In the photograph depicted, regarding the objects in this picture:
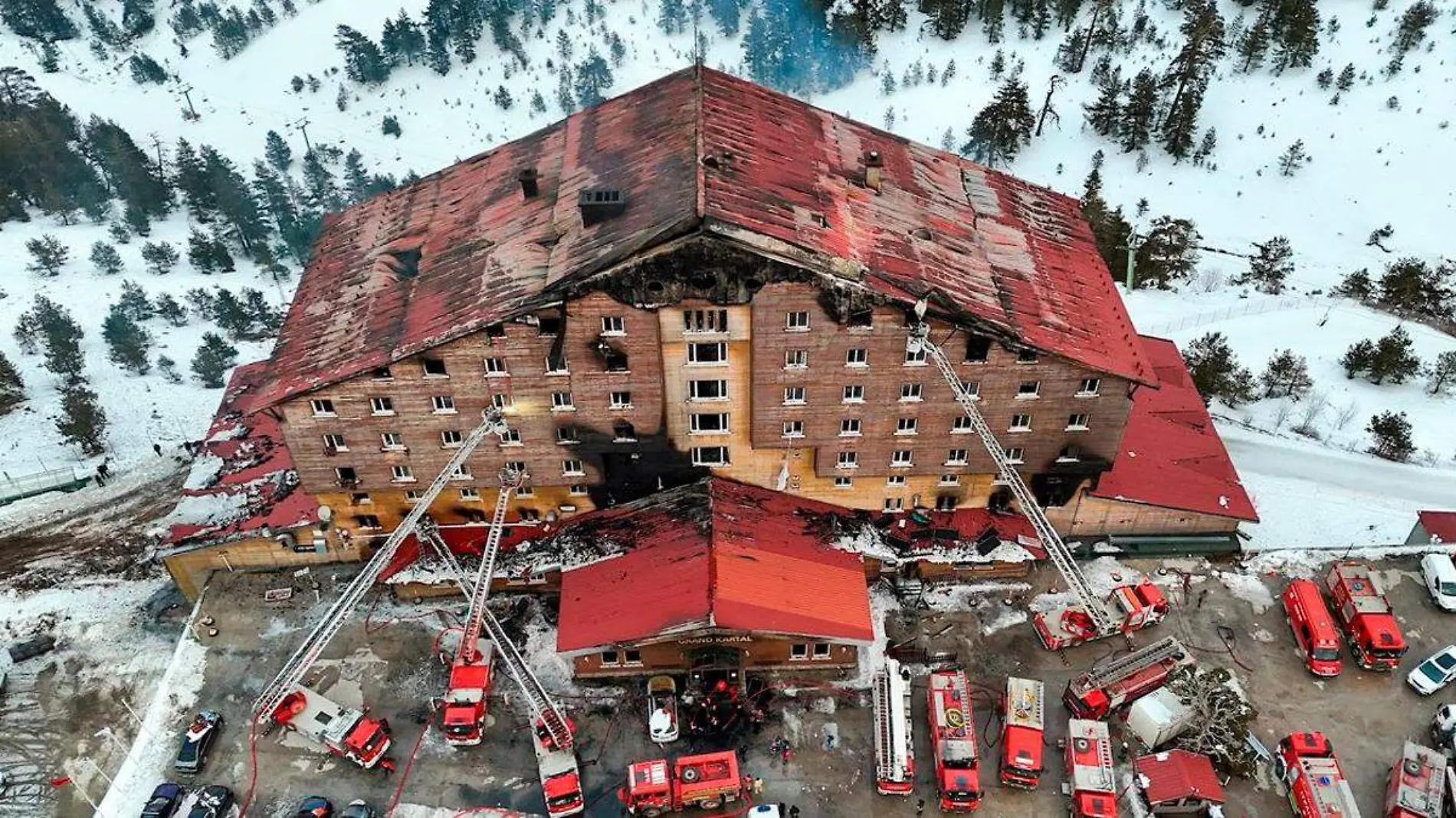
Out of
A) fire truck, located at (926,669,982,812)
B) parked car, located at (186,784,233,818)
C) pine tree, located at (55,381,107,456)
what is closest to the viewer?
fire truck, located at (926,669,982,812)

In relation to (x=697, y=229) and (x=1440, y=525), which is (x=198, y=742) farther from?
(x=1440, y=525)

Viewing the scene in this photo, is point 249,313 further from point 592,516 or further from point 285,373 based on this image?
point 592,516

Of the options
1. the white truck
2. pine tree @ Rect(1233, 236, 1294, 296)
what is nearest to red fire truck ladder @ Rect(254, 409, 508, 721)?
the white truck

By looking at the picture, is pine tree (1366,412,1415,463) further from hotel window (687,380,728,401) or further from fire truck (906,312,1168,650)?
hotel window (687,380,728,401)

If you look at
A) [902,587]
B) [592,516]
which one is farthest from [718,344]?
[902,587]

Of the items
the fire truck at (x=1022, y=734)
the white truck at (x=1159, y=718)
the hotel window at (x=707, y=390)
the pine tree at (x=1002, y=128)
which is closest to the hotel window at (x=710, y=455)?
the hotel window at (x=707, y=390)

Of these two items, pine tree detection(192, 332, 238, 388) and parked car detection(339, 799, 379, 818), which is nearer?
parked car detection(339, 799, 379, 818)
